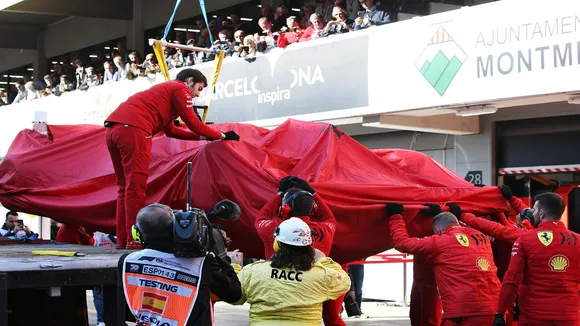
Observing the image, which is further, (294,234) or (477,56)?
(477,56)

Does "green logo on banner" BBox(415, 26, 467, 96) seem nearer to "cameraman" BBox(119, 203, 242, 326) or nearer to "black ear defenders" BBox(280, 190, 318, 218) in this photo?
"black ear defenders" BBox(280, 190, 318, 218)

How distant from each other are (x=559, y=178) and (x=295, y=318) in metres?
10.2

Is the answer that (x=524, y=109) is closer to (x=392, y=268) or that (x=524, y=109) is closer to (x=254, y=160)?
(x=392, y=268)

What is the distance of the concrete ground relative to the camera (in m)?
13.6

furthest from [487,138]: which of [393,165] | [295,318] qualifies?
[295,318]

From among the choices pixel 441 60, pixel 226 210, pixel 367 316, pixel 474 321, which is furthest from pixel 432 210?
pixel 367 316

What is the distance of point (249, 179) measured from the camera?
24.9 ft

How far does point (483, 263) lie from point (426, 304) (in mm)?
1291

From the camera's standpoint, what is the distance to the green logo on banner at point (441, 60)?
13.0 meters

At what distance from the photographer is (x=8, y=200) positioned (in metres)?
8.61

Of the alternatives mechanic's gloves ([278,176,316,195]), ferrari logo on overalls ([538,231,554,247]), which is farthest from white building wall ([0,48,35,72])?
ferrari logo on overalls ([538,231,554,247])

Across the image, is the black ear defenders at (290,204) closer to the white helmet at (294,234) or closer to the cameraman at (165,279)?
the white helmet at (294,234)

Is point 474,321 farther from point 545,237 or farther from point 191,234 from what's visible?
point 191,234

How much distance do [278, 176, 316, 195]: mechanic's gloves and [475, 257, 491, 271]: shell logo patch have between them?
60.1 inches
